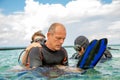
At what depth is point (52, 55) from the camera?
310 inches

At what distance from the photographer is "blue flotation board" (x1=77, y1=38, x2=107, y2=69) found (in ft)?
26.9

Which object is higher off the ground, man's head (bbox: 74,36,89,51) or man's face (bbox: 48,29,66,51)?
man's face (bbox: 48,29,66,51)

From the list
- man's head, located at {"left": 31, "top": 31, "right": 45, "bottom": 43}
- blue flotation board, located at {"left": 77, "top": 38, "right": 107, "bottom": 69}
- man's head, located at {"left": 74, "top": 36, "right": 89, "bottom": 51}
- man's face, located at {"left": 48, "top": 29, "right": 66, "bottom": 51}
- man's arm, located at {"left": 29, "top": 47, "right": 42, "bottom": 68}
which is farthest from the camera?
man's head, located at {"left": 74, "top": 36, "right": 89, "bottom": 51}

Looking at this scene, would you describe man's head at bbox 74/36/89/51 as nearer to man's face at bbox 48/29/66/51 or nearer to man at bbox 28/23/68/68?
man at bbox 28/23/68/68

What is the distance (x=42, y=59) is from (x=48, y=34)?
0.74 m

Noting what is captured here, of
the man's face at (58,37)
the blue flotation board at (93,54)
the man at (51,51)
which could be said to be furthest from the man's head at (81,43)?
the man's face at (58,37)

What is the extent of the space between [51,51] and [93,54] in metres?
1.30

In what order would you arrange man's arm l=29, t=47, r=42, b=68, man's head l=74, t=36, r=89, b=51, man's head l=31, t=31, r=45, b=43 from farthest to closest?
man's head l=74, t=36, r=89, b=51, man's head l=31, t=31, r=45, b=43, man's arm l=29, t=47, r=42, b=68

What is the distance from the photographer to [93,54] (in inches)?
323

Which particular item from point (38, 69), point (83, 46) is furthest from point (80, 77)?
point (83, 46)

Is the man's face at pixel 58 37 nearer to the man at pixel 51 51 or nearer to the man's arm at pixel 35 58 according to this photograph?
the man at pixel 51 51

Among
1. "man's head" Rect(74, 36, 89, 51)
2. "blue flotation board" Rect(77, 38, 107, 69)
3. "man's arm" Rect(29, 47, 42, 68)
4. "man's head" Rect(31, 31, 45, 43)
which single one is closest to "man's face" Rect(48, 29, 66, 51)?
Result: "man's arm" Rect(29, 47, 42, 68)

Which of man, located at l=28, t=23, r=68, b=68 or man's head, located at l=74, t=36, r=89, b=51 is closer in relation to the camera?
man, located at l=28, t=23, r=68, b=68

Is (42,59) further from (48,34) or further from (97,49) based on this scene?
(97,49)
